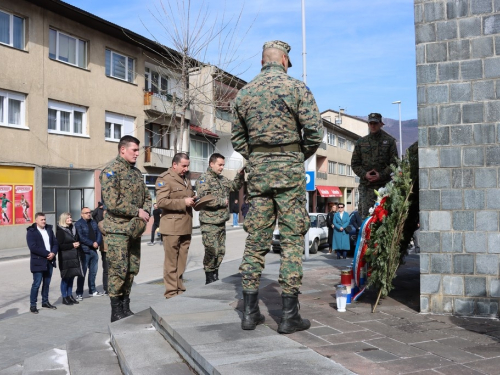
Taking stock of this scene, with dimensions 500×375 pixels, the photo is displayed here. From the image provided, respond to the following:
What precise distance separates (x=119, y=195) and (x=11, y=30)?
19147mm

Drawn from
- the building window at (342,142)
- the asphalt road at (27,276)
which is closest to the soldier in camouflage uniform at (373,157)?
the asphalt road at (27,276)

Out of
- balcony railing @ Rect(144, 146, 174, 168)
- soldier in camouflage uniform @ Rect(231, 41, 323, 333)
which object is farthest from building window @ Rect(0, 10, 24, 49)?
soldier in camouflage uniform @ Rect(231, 41, 323, 333)

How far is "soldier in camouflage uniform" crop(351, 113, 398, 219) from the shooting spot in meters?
8.31

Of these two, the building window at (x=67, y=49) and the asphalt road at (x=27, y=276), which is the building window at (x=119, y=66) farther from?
the asphalt road at (x=27, y=276)

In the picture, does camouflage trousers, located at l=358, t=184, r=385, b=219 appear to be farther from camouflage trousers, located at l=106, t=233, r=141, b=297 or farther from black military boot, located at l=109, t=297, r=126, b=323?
black military boot, located at l=109, t=297, r=126, b=323

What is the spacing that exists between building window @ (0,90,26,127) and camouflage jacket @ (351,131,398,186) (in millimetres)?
17520

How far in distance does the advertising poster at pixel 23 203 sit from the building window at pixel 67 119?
3.11m

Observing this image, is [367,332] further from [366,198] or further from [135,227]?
[366,198]

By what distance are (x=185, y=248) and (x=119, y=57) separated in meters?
23.9

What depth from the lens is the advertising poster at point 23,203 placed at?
22.2m

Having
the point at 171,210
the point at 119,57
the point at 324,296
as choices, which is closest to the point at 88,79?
the point at 119,57

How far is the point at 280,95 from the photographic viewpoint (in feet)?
14.3

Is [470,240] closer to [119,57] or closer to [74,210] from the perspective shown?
[74,210]

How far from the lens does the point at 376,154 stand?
838 cm
